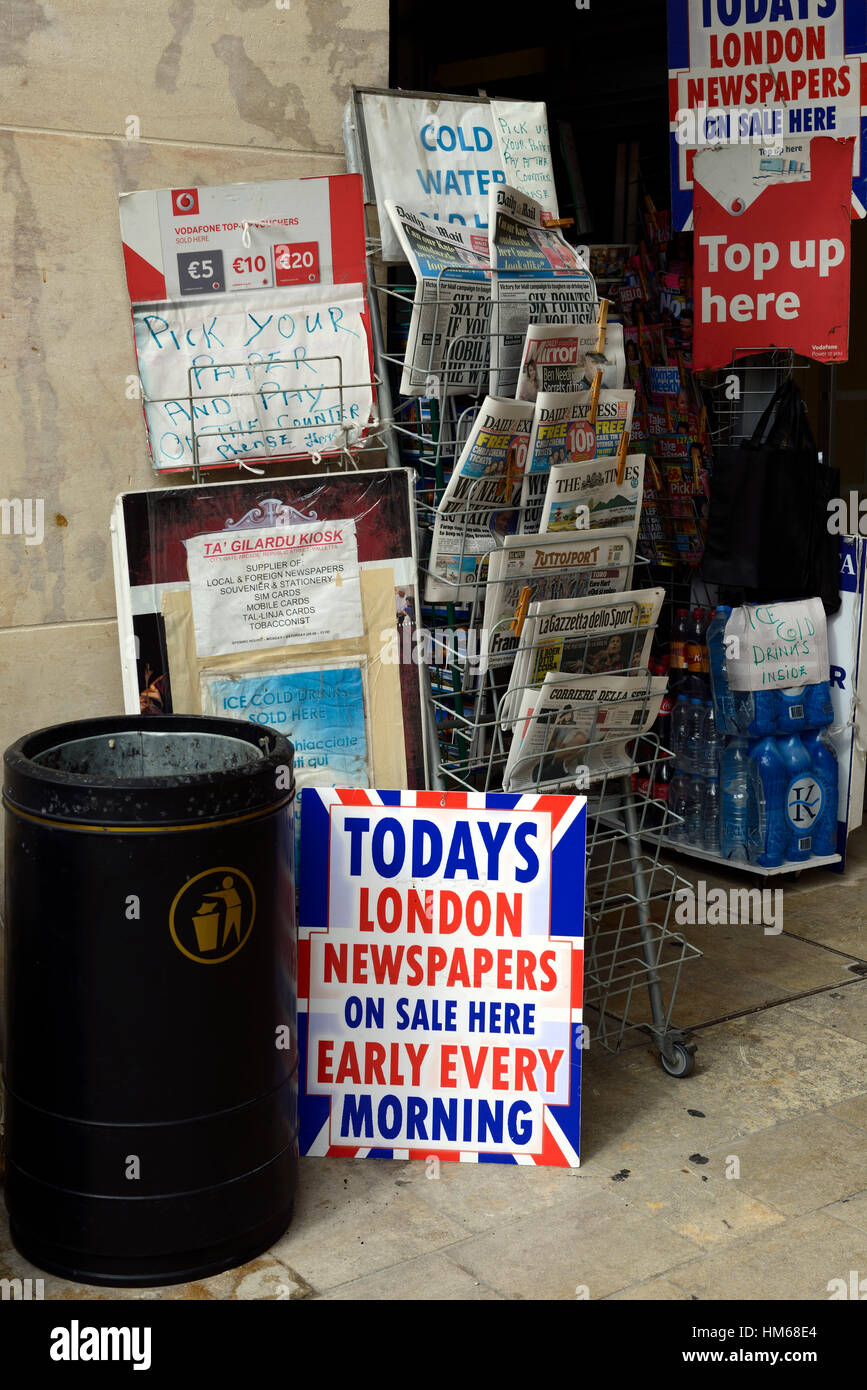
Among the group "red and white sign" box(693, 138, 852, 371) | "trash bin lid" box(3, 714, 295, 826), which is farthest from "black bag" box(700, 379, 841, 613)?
"trash bin lid" box(3, 714, 295, 826)

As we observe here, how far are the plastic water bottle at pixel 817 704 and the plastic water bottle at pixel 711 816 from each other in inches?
17.9

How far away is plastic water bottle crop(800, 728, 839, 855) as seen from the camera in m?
5.43

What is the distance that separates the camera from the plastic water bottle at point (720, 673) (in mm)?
5348

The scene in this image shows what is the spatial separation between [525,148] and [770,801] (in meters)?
2.62

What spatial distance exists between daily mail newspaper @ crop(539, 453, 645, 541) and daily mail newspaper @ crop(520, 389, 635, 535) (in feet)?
0.15

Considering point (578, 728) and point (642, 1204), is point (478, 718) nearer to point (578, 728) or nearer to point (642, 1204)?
point (578, 728)

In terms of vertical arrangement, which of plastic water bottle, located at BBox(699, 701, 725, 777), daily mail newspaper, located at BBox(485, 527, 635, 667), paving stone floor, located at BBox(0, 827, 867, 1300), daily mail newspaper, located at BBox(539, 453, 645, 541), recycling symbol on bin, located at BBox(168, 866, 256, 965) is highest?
daily mail newspaper, located at BBox(539, 453, 645, 541)

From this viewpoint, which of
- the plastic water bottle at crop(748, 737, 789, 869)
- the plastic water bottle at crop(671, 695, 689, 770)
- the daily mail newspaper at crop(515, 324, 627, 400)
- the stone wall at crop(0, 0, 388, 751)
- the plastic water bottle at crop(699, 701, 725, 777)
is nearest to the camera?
the stone wall at crop(0, 0, 388, 751)

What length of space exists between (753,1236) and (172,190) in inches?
110

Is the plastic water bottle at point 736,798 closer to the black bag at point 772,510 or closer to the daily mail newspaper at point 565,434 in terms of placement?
the black bag at point 772,510

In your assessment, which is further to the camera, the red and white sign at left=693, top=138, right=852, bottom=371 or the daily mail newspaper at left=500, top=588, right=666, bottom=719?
the red and white sign at left=693, top=138, right=852, bottom=371

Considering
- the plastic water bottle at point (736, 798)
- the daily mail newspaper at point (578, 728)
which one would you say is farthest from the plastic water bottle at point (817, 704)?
the daily mail newspaper at point (578, 728)

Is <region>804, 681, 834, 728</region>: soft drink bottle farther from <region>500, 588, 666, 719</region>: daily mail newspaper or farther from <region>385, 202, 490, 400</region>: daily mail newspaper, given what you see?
<region>385, 202, 490, 400</region>: daily mail newspaper

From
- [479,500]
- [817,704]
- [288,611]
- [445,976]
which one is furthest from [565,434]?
[817,704]
